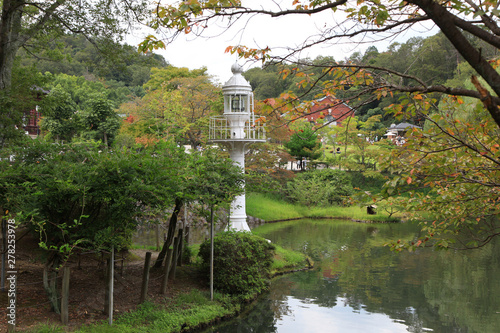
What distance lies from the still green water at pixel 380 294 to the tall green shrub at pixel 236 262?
0.50m

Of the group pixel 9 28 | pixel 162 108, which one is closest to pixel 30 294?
pixel 9 28

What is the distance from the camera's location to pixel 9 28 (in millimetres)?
8328

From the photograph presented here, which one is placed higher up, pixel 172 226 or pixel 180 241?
pixel 172 226

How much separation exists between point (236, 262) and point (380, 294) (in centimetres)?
360

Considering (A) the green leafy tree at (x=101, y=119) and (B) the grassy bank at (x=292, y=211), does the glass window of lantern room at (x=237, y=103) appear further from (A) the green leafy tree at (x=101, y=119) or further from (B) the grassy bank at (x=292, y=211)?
(B) the grassy bank at (x=292, y=211)

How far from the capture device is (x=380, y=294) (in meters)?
9.89

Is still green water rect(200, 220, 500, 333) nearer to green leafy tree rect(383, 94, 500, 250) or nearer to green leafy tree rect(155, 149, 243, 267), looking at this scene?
green leafy tree rect(155, 149, 243, 267)

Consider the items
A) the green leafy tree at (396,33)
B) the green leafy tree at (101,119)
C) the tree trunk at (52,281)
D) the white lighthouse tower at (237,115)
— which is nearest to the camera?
the green leafy tree at (396,33)

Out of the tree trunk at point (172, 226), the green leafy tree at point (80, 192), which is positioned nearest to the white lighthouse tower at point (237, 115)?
the tree trunk at point (172, 226)

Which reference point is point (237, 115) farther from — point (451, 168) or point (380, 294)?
point (451, 168)

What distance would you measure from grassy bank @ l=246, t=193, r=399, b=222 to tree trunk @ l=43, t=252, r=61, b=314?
15.5 metres

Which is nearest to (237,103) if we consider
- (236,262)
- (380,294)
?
(236,262)

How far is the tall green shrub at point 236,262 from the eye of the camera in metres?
8.62

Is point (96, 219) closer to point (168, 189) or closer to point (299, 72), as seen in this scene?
point (168, 189)
